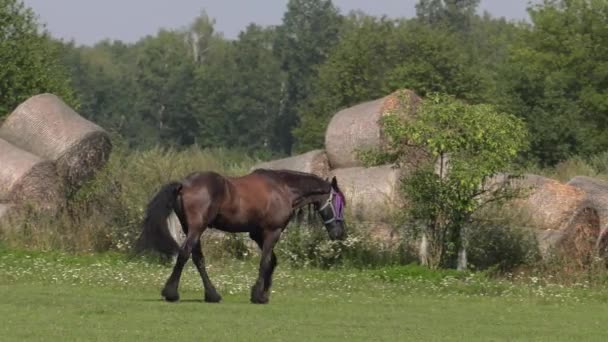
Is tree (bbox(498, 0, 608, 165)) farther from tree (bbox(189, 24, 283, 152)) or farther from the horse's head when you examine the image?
tree (bbox(189, 24, 283, 152))

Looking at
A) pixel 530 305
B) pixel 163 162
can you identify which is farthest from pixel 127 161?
pixel 530 305

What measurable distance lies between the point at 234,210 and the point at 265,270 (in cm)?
97

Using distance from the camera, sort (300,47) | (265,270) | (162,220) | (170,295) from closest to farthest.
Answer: (170,295), (162,220), (265,270), (300,47)

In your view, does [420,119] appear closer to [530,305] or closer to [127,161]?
[530,305]

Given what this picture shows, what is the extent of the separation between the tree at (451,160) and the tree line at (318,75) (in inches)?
162

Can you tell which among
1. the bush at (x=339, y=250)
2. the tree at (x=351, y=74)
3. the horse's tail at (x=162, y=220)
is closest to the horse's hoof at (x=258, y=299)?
the horse's tail at (x=162, y=220)

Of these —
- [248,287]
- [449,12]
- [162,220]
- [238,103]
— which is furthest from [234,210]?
[449,12]

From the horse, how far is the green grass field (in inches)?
22.5

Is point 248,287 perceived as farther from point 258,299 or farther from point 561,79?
point 561,79

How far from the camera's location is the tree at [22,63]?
41344mm

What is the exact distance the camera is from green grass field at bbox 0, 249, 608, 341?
53.2 ft

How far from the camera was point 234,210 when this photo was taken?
2059cm

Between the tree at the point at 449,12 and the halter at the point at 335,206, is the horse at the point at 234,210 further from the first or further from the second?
the tree at the point at 449,12

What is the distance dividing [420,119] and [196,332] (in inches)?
479
